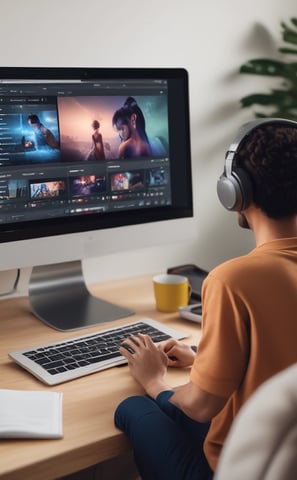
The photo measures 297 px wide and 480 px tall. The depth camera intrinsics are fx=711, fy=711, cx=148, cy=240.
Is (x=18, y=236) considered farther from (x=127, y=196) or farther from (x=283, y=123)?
(x=283, y=123)

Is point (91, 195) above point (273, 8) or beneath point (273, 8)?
beneath

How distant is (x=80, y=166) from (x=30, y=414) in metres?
0.67

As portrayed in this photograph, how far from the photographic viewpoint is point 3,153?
61.4 inches

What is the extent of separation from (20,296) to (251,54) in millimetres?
1047

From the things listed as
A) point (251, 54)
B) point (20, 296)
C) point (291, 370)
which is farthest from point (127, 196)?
point (291, 370)

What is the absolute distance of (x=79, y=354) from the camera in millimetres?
1430

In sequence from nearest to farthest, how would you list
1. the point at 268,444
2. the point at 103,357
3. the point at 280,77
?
the point at 268,444
the point at 103,357
the point at 280,77

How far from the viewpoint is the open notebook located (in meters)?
1.11

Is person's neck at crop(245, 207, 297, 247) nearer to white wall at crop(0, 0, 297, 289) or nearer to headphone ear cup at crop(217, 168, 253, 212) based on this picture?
headphone ear cup at crop(217, 168, 253, 212)

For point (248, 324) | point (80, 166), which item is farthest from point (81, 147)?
point (248, 324)

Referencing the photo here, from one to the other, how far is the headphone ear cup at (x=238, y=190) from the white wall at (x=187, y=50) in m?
0.70

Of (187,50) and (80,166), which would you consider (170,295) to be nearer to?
(80,166)

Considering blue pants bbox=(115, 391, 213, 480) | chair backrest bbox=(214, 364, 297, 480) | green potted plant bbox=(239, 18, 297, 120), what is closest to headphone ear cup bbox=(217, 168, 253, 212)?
blue pants bbox=(115, 391, 213, 480)

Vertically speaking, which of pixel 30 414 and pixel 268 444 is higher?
pixel 268 444
